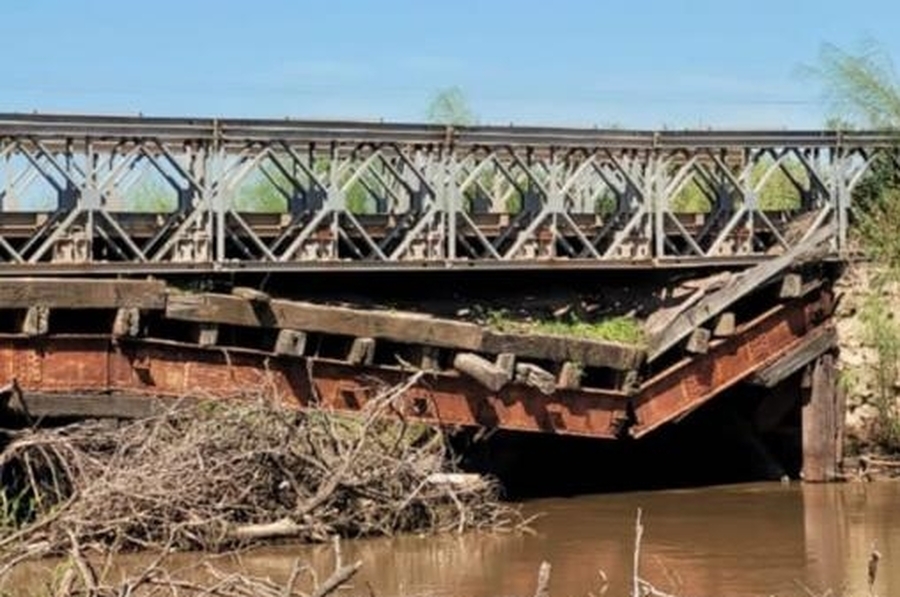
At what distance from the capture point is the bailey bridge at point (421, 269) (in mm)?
19750

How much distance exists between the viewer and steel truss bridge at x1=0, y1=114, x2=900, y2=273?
20.8 metres

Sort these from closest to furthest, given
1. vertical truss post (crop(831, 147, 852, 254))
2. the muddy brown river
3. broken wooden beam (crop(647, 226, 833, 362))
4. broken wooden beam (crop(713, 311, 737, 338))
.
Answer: the muddy brown river, broken wooden beam (crop(647, 226, 833, 362)), broken wooden beam (crop(713, 311, 737, 338)), vertical truss post (crop(831, 147, 852, 254))

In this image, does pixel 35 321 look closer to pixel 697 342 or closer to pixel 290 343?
pixel 290 343

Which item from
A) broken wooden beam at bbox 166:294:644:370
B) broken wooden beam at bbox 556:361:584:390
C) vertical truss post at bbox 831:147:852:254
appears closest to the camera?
broken wooden beam at bbox 166:294:644:370

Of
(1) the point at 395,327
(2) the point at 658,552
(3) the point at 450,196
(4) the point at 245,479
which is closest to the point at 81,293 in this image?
(4) the point at 245,479

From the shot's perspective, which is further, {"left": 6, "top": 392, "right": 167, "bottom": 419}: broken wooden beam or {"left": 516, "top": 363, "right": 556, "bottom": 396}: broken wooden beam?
{"left": 516, "top": 363, "right": 556, "bottom": 396}: broken wooden beam

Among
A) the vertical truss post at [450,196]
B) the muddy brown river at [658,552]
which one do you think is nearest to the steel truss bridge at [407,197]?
the vertical truss post at [450,196]

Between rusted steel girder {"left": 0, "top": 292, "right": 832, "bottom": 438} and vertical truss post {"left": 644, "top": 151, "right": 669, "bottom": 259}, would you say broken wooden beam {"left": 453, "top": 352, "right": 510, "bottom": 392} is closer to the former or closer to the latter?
rusted steel girder {"left": 0, "top": 292, "right": 832, "bottom": 438}

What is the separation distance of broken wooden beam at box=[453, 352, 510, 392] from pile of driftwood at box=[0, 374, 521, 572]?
144 centimetres

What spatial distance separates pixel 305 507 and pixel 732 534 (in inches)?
196

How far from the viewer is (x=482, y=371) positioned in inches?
818

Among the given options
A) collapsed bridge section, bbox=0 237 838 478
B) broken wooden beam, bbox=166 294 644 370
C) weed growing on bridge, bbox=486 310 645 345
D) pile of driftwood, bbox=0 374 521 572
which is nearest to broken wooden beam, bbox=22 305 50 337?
collapsed bridge section, bbox=0 237 838 478

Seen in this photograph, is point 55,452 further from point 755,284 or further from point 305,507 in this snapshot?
point 755,284

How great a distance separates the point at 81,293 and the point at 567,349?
6.26m
